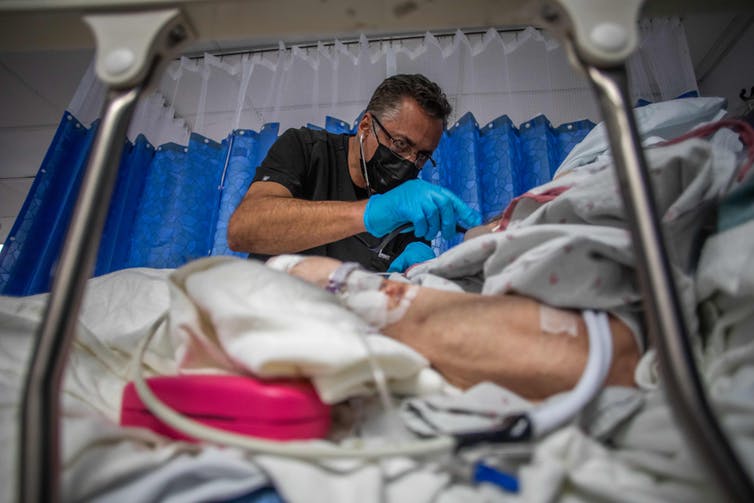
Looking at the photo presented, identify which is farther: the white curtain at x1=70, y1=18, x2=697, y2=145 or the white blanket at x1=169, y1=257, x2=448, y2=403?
the white curtain at x1=70, y1=18, x2=697, y2=145

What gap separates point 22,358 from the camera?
1.53ft

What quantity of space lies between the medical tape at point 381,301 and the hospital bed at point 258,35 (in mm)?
267

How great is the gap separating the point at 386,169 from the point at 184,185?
92cm

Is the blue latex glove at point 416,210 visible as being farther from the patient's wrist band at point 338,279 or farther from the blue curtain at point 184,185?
the patient's wrist band at point 338,279

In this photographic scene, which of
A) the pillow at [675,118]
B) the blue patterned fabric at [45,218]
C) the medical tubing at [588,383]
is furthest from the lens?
the blue patterned fabric at [45,218]

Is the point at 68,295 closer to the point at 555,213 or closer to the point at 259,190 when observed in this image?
the point at 555,213

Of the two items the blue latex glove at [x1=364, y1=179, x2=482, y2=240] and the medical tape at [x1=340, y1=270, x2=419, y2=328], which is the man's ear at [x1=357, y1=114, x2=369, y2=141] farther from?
the medical tape at [x1=340, y1=270, x2=419, y2=328]

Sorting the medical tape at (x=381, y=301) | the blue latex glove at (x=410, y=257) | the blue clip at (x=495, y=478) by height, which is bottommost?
the blue clip at (x=495, y=478)

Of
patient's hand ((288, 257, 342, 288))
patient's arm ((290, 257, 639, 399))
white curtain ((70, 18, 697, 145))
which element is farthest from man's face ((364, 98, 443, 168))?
patient's arm ((290, 257, 639, 399))

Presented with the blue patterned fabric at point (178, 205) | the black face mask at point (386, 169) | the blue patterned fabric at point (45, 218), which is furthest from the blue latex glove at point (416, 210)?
the blue patterned fabric at point (45, 218)

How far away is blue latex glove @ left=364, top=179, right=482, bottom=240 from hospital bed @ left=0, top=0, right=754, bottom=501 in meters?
0.74

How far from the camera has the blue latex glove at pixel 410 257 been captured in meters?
1.19

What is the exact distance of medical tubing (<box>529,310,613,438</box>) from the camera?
0.34 meters

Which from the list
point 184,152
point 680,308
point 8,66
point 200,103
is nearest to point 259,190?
point 184,152
